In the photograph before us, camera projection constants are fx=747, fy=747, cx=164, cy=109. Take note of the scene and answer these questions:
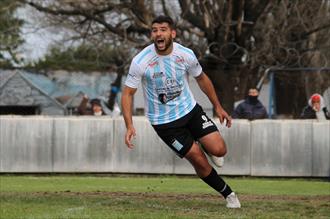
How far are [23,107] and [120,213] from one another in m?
19.7

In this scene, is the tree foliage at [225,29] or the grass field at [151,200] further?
the tree foliage at [225,29]

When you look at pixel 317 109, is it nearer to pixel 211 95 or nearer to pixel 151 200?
pixel 151 200

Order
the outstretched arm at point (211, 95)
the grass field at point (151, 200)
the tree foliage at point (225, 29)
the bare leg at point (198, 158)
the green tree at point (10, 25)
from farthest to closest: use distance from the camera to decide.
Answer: the green tree at point (10, 25)
the tree foliage at point (225, 29)
the outstretched arm at point (211, 95)
the bare leg at point (198, 158)
the grass field at point (151, 200)

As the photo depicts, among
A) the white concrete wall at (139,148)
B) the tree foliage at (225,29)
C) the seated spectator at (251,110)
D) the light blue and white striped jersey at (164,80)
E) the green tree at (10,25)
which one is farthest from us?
the green tree at (10,25)

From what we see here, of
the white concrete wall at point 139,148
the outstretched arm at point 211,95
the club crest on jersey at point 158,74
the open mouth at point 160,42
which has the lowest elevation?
the white concrete wall at point 139,148

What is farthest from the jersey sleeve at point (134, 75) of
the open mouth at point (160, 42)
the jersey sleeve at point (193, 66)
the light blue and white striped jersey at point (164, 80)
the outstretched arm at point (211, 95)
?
the outstretched arm at point (211, 95)

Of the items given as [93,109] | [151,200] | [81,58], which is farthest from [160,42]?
[81,58]

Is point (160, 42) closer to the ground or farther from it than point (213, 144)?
farther from it

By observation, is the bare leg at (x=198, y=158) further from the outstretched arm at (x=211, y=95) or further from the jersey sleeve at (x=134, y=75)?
the jersey sleeve at (x=134, y=75)

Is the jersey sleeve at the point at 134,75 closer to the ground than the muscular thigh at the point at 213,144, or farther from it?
farther from it

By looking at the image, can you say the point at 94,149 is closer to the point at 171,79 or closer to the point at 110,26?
the point at 171,79

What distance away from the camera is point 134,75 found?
838cm

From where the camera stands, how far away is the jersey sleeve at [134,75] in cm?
833

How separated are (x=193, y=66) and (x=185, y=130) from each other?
737 millimetres
